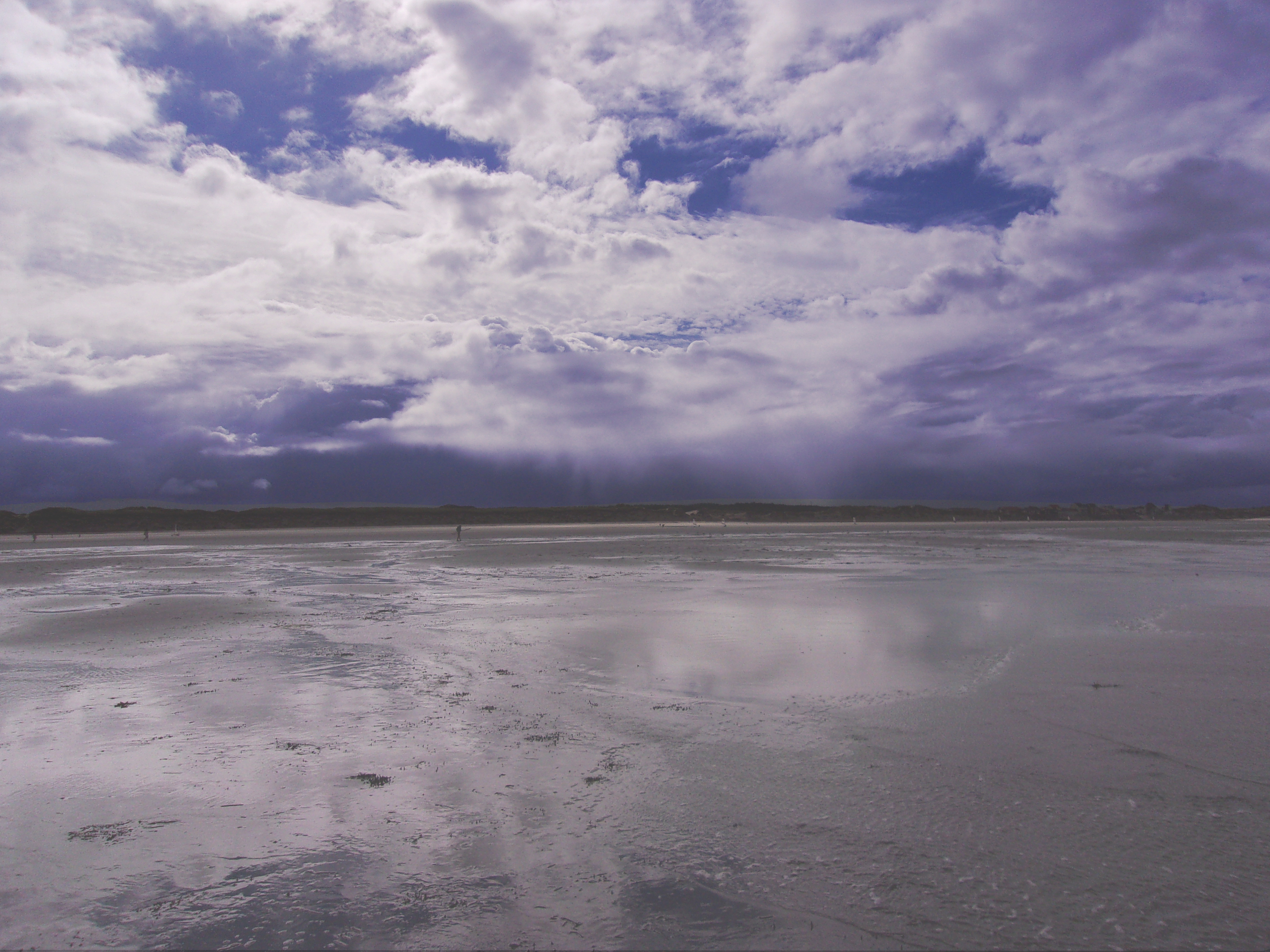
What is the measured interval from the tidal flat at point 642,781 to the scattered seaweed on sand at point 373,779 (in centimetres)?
3

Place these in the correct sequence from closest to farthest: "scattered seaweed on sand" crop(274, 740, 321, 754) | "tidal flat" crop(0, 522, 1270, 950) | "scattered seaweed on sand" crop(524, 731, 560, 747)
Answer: "tidal flat" crop(0, 522, 1270, 950), "scattered seaweed on sand" crop(274, 740, 321, 754), "scattered seaweed on sand" crop(524, 731, 560, 747)

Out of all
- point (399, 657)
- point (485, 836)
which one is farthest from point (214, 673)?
point (485, 836)

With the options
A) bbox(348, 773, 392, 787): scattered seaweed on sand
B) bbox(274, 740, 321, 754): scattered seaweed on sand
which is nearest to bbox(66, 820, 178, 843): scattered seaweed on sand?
bbox(348, 773, 392, 787): scattered seaweed on sand

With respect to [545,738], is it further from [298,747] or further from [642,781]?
[298,747]

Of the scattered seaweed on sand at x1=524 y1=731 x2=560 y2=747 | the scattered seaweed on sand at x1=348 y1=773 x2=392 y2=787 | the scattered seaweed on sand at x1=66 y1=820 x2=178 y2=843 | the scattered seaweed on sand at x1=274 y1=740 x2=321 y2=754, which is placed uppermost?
the scattered seaweed on sand at x1=524 y1=731 x2=560 y2=747

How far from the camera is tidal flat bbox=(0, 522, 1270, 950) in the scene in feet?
14.7

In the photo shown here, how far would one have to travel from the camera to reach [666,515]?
128 m

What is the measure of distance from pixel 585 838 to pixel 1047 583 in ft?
66.5

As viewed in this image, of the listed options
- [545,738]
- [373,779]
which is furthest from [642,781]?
[373,779]

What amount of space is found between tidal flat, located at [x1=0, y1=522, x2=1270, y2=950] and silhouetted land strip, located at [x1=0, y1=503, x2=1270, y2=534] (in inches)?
3094

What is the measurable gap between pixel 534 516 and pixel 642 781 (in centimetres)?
11209

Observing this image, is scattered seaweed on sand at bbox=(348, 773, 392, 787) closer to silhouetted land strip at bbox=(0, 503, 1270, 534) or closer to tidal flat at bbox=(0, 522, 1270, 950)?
tidal flat at bbox=(0, 522, 1270, 950)

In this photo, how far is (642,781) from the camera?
654 cm

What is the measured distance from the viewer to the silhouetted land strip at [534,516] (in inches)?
3324
